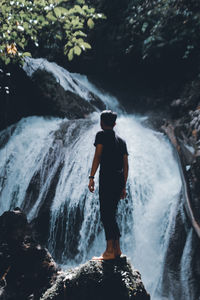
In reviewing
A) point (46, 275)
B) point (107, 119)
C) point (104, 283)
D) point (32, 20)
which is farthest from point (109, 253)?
point (32, 20)

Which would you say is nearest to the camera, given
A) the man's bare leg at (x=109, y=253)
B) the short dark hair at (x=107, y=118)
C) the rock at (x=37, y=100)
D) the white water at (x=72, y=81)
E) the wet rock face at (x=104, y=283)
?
the wet rock face at (x=104, y=283)

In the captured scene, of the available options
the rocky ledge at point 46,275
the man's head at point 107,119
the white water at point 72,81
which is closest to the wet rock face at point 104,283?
the rocky ledge at point 46,275

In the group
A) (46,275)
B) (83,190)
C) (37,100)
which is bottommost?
(46,275)

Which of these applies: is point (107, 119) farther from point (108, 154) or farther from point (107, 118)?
point (108, 154)

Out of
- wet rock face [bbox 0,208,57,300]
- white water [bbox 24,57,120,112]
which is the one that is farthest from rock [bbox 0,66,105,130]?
wet rock face [bbox 0,208,57,300]

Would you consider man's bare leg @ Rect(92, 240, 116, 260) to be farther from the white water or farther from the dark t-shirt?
the white water

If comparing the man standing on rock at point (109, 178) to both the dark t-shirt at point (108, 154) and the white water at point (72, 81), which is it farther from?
the white water at point (72, 81)

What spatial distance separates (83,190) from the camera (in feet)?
21.4

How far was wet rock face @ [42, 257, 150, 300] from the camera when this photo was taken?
9.37ft

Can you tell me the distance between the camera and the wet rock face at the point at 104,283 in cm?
286

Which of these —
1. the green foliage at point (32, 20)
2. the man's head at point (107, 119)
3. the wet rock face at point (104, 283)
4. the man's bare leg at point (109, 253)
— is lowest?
the wet rock face at point (104, 283)

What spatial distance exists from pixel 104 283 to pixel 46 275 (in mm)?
1253

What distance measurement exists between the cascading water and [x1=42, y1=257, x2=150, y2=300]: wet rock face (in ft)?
8.15

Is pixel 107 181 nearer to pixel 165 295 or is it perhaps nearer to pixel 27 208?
pixel 165 295
